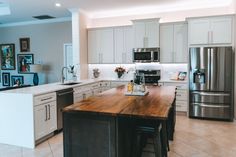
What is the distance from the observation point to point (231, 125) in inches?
184

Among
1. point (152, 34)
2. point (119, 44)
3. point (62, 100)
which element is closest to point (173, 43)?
point (152, 34)

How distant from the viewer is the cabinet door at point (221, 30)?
5.05 m

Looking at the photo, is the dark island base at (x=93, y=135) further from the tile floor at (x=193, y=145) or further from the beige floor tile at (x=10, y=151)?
the beige floor tile at (x=10, y=151)

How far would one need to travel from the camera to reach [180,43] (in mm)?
5691

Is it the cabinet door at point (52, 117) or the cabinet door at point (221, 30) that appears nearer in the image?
the cabinet door at point (52, 117)

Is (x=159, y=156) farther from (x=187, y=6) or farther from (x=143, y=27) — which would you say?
(x=187, y=6)

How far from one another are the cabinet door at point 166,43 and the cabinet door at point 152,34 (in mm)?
145

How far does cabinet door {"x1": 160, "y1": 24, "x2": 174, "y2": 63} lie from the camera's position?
5758mm

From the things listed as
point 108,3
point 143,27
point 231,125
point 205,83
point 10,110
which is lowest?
point 231,125

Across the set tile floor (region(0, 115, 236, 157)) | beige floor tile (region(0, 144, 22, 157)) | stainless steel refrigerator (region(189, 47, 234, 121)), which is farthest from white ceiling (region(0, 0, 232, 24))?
beige floor tile (region(0, 144, 22, 157))

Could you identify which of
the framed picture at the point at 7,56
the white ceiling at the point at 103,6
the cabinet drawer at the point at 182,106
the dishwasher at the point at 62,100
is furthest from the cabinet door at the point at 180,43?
the framed picture at the point at 7,56

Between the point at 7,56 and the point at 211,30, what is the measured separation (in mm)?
7332

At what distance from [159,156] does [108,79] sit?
4.11 metres

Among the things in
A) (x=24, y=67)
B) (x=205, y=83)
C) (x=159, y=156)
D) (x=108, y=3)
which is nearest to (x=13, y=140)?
(x=159, y=156)
